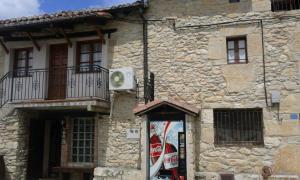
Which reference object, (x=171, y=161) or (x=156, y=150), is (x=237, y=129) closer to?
(x=171, y=161)

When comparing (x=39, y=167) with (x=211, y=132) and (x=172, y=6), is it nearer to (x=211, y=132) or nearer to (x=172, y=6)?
(x=211, y=132)

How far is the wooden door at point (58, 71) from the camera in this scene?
37.9ft

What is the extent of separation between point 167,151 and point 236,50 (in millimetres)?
3632

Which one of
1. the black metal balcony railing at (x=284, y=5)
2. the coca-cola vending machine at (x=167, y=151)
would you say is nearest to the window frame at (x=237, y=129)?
the coca-cola vending machine at (x=167, y=151)

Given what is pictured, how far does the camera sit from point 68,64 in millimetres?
11438

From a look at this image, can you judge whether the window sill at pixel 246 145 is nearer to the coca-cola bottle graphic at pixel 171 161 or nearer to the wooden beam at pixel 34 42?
the coca-cola bottle graphic at pixel 171 161

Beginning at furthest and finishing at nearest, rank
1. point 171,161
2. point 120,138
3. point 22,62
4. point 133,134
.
Result: point 22,62, point 120,138, point 133,134, point 171,161

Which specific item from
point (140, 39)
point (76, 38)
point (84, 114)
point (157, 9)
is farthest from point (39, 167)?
point (157, 9)

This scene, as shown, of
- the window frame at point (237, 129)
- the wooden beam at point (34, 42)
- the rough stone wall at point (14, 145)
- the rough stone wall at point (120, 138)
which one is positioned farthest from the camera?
the wooden beam at point (34, 42)

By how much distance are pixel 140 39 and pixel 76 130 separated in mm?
3899

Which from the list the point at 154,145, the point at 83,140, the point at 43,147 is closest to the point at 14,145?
the point at 43,147

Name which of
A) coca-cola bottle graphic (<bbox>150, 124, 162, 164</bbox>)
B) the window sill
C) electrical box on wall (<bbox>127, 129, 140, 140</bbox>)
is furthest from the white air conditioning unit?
the window sill

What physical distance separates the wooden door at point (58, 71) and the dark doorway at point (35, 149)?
4.12ft

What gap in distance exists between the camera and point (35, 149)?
11836 millimetres
